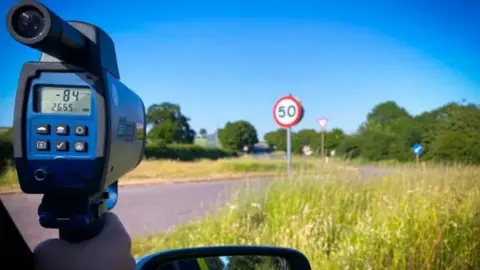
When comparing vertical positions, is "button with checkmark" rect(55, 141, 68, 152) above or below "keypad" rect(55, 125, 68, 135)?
below

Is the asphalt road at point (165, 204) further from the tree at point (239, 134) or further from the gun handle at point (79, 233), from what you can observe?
the gun handle at point (79, 233)

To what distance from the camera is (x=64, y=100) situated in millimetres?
650

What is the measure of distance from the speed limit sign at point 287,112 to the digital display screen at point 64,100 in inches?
241

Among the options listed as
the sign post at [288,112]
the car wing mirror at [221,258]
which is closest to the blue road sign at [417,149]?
the sign post at [288,112]

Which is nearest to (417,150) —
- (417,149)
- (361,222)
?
(417,149)

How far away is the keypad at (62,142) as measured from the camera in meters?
0.63

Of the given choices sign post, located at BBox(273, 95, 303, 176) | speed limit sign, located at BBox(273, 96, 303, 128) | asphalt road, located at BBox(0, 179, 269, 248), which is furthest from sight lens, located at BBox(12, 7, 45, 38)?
speed limit sign, located at BBox(273, 96, 303, 128)

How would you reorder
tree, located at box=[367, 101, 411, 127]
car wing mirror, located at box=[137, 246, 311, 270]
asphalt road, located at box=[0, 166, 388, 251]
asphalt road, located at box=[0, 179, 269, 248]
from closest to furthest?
car wing mirror, located at box=[137, 246, 311, 270], tree, located at box=[367, 101, 411, 127], asphalt road, located at box=[0, 166, 388, 251], asphalt road, located at box=[0, 179, 269, 248]

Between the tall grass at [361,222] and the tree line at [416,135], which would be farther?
the tree line at [416,135]

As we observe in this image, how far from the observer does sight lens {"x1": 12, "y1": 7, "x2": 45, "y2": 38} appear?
0.58 metres

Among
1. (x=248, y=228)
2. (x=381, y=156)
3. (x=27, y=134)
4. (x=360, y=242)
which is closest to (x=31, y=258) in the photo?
(x=27, y=134)

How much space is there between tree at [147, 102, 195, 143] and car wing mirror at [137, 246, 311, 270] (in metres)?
0.48

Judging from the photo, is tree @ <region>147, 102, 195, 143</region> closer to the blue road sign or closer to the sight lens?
the sight lens

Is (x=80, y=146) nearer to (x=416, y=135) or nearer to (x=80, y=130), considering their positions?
(x=80, y=130)
